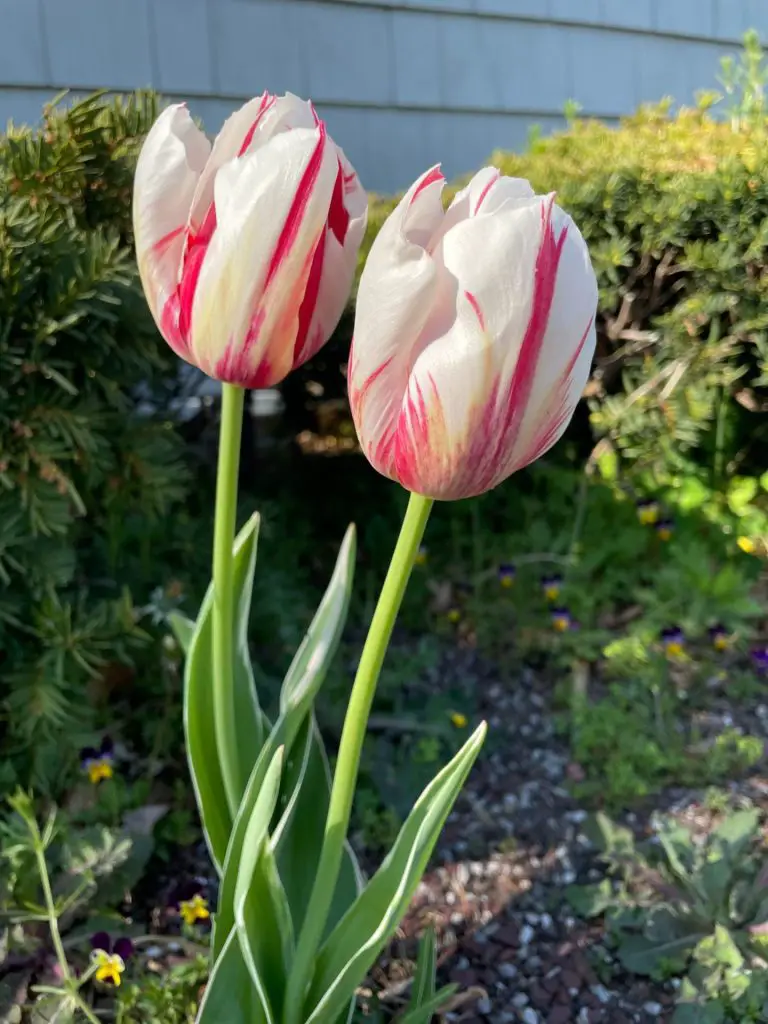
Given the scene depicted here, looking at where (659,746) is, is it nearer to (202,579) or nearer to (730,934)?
(730,934)

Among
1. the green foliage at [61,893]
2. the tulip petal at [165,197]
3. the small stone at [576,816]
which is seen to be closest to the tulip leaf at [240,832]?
the green foliage at [61,893]

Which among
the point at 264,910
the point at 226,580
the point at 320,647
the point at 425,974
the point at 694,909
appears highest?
the point at 226,580

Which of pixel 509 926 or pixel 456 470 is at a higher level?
pixel 456 470

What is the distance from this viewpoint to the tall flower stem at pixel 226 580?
93 cm

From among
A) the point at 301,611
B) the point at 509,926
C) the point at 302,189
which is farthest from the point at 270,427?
the point at 302,189

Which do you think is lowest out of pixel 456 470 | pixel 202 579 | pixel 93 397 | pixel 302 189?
pixel 202 579

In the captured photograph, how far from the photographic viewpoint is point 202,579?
2.03 metres

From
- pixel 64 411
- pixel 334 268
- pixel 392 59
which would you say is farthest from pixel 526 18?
pixel 334 268

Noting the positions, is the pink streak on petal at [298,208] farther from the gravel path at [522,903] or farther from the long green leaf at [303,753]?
the gravel path at [522,903]

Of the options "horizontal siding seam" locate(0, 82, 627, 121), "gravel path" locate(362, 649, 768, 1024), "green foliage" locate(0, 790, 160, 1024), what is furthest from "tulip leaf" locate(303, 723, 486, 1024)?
"horizontal siding seam" locate(0, 82, 627, 121)

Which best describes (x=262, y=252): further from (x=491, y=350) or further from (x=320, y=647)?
(x=320, y=647)

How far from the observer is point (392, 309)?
2.26ft

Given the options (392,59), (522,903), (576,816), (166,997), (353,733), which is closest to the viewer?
(353,733)

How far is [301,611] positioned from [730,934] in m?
1.15
